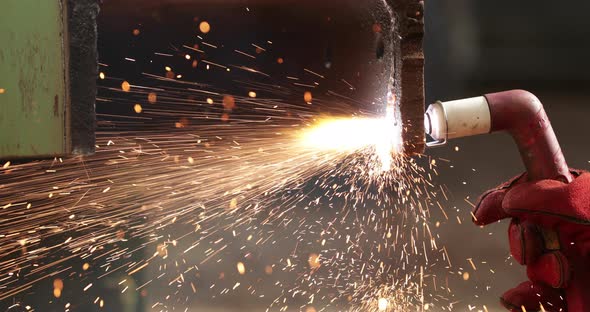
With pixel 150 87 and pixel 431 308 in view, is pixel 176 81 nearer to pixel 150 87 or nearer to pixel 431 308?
pixel 150 87

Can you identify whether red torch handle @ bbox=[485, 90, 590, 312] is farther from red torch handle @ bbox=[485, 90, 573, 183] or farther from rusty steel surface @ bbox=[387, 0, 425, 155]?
rusty steel surface @ bbox=[387, 0, 425, 155]

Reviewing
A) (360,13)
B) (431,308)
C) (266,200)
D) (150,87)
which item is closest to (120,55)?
(150,87)

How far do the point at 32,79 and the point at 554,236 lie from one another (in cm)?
111

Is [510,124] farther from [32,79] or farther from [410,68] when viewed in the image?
[32,79]

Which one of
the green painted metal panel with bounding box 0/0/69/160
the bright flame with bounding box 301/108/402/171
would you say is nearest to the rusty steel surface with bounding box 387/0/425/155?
the bright flame with bounding box 301/108/402/171

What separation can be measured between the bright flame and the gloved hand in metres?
0.31

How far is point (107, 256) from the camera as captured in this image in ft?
7.78

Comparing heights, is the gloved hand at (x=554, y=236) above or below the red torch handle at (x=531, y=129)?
below

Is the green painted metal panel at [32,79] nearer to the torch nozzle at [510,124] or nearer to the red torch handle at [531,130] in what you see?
the torch nozzle at [510,124]

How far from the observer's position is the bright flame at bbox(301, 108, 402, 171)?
4.50 ft

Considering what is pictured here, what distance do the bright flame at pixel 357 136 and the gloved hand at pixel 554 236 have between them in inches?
12.1

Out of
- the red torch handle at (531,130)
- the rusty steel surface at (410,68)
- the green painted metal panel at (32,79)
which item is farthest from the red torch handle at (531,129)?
the green painted metal panel at (32,79)

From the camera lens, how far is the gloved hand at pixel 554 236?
1240 millimetres

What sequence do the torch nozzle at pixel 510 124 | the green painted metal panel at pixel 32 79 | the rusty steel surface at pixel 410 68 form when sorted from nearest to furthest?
1. the green painted metal panel at pixel 32 79
2. the rusty steel surface at pixel 410 68
3. the torch nozzle at pixel 510 124
